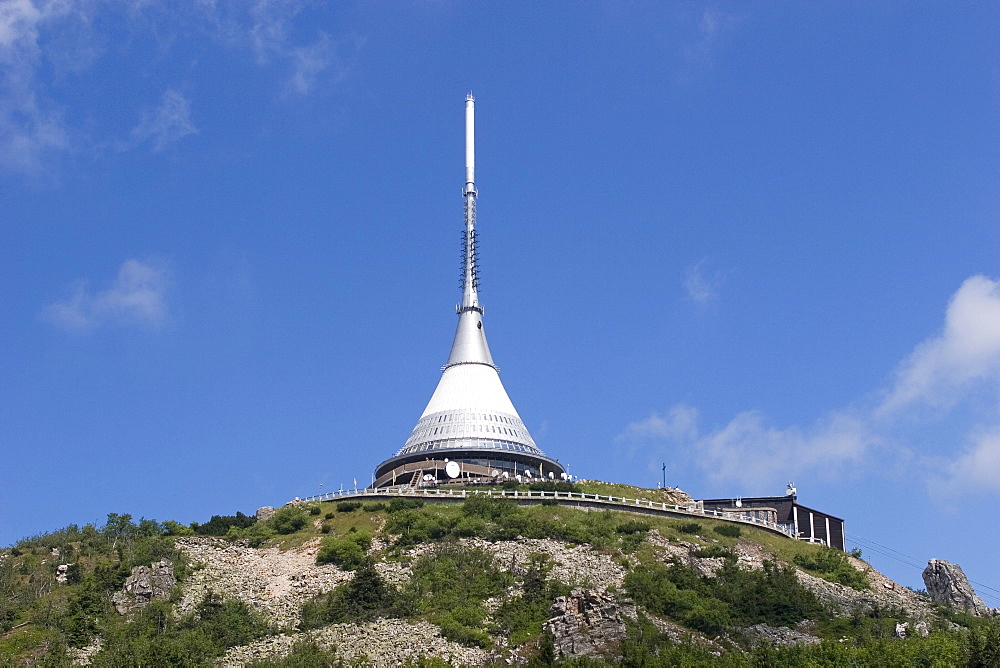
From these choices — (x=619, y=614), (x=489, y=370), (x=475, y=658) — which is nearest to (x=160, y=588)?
(x=475, y=658)

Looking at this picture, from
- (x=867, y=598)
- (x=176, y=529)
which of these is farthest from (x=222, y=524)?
(x=867, y=598)

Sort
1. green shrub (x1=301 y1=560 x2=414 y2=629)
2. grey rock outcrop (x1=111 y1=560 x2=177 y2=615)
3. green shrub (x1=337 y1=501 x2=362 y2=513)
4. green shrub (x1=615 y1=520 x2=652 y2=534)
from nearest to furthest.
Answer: green shrub (x1=301 y1=560 x2=414 y2=629)
grey rock outcrop (x1=111 y1=560 x2=177 y2=615)
green shrub (x1=615 y1=520 x2=652 y2=534)
green shrub (x1=337 y1=501 x2=362 y2=513)

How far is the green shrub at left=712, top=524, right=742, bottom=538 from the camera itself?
84188 mm

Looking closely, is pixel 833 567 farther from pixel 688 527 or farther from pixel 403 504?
pixel 403 504

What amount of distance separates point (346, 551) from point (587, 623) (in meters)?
16.8

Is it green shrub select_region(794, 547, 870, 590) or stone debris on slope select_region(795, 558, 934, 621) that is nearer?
stone debris on slope select_region(795, 558, 934, 621)

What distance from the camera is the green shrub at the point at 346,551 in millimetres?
76562

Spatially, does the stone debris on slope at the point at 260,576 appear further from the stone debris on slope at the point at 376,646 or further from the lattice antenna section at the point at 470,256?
the lattice antenna section at the point at 470,256

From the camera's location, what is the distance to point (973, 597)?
262 ft

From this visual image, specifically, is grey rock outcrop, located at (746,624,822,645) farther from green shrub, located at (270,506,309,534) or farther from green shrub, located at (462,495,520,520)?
green shrub, located at (270,506,309,534)

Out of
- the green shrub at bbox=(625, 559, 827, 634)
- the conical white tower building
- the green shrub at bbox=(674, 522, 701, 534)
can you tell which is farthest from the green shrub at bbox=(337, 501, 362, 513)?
the green shrub at bbox=(625, 559, 827, 634)

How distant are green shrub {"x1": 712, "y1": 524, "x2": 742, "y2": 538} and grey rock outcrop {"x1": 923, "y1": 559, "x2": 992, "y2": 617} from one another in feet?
33.9

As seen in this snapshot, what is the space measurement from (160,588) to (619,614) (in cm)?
2325

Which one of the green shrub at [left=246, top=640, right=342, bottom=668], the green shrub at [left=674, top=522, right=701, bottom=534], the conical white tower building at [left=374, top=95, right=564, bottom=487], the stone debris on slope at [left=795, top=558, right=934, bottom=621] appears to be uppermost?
the conical white tower building at [left=374, top=95, right=564, bottom=487]
